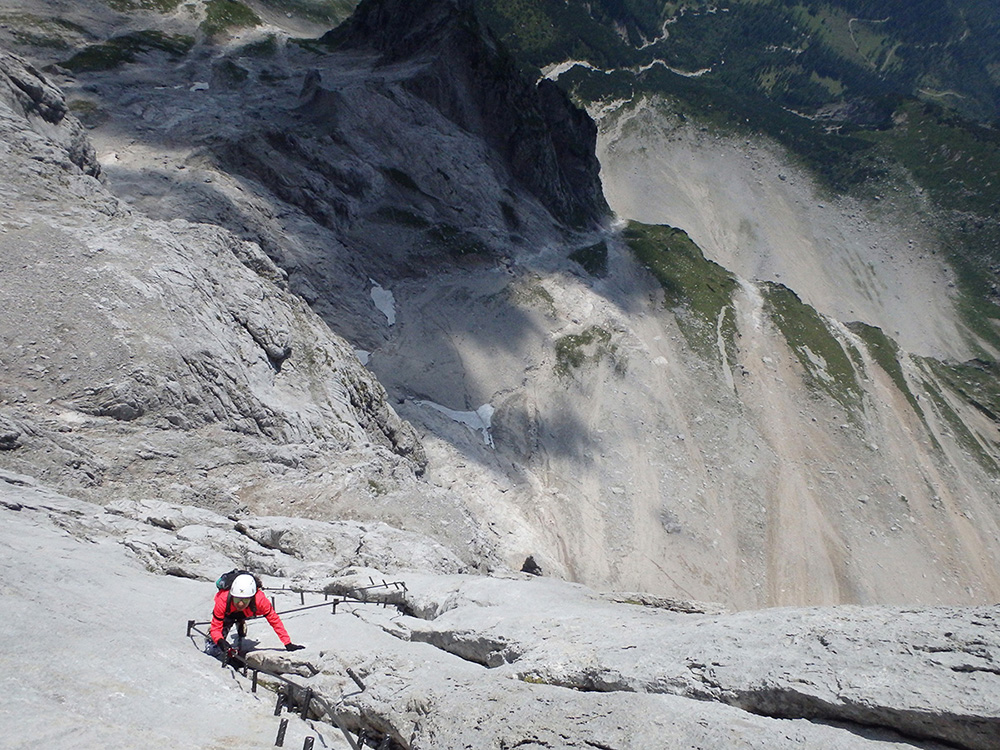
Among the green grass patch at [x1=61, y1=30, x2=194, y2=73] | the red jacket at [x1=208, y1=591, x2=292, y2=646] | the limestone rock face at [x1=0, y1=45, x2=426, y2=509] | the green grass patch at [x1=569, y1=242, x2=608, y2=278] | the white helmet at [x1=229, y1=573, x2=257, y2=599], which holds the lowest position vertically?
the limestone rock face at [x1=0, y1=45, x2=426, y2=509]

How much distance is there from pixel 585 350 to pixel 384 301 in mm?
20834

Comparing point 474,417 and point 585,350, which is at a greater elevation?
point 585,350

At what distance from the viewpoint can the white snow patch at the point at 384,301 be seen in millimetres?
54750

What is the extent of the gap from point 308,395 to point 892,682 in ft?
88.6

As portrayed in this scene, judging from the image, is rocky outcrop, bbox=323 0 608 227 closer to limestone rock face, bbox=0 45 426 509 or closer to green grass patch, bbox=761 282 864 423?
green grass patch, bbox=761 282 864 423

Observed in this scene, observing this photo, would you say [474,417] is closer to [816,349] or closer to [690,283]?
[690,283]

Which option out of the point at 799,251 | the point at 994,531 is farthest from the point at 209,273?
the point at 799,251

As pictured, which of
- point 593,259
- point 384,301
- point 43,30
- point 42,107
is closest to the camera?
point 42,107

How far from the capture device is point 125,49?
7012 centimetres

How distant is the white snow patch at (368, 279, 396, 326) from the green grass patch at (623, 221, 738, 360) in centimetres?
3210

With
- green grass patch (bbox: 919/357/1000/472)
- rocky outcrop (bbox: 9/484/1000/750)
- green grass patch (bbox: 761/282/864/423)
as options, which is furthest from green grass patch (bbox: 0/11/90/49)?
green grass patch (bbox: 919/357/1000/472)

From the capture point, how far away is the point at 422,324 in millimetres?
55406

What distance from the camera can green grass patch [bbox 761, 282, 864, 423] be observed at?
5941 cm

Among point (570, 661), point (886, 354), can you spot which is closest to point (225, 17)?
point (886, 354)
